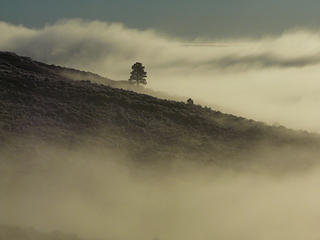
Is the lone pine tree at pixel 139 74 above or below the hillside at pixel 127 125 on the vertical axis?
above

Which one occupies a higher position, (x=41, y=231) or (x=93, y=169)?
(x=93, y=169)

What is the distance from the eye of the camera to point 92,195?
35156 millimetres

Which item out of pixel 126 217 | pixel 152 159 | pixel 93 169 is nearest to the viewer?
pixel 126 217

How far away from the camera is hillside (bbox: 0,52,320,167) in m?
48.8

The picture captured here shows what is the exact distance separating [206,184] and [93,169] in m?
9.95

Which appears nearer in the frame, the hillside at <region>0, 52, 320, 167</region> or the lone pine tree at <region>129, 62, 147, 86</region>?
the hillside at <region>0, 52, 320, 167</region>

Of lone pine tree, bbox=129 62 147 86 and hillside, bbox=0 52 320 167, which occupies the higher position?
lone pine tree, bbox=129 62 147 86

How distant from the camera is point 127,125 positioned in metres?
55.0

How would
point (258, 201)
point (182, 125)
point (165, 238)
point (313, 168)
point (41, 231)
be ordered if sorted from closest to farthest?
point (41, 231)
point (165, 238)
point (258, 201)
point (313, 168)
point (182, 125)

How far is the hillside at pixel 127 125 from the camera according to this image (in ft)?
160

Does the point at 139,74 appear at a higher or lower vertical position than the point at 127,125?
higher

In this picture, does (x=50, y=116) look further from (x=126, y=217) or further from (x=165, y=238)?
(x=165, y=238)

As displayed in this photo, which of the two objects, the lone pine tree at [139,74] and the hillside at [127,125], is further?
the lone pine tree at [139,74]

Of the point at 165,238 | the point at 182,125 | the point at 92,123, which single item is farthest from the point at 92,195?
the point at 182,125
